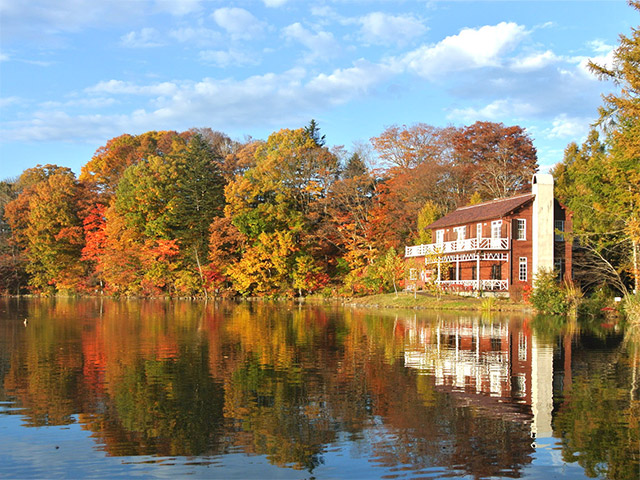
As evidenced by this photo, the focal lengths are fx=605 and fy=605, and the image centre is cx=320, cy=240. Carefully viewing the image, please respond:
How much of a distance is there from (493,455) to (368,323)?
22314 mm

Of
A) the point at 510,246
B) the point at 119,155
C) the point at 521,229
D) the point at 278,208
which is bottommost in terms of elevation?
the point at 510,246

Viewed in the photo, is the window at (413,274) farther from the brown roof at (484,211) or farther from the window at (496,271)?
the window at (496,271)

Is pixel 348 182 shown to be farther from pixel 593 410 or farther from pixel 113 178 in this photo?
pixel 593 410

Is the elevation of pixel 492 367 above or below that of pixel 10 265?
below

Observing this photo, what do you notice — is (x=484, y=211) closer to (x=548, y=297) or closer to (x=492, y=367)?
(x=548, y=297)

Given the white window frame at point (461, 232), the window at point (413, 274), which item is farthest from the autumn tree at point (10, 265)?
the white window frame at point (461, 232)

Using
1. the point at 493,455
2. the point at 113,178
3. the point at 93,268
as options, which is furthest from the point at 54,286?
the point at 493,455

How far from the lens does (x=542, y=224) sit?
140ft

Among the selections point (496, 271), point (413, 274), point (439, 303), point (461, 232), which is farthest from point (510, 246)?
point (413, 274)

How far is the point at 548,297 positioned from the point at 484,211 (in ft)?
38.9

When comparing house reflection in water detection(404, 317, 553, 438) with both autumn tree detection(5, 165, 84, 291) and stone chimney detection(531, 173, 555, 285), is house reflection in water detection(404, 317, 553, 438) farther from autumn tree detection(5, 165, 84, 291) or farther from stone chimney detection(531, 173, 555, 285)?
autumn tree detection(5, 165, 84, 291)

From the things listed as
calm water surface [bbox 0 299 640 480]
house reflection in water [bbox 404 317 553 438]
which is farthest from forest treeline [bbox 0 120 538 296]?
calm water surface [bbox 0 299 640 480]

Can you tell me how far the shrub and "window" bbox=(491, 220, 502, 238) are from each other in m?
7.28

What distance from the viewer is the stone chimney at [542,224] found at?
4259 cm
